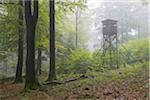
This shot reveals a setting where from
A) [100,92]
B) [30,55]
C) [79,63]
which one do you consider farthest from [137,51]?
[100,92]

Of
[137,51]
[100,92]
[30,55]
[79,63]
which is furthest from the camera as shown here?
[137,51]

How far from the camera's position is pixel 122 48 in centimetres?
2008

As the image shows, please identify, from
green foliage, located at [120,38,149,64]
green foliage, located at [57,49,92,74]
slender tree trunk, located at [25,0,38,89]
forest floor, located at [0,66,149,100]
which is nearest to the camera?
forest floor, located at [0,66,149,100]

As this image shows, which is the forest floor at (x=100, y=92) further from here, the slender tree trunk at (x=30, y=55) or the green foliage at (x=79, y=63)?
the green foliage at (x=79, y=63)

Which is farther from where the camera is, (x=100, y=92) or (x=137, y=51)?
(x=137, y=51)

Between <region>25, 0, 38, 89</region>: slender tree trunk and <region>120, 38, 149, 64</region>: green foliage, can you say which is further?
<region>120, 38, 149, 64</region>: green foliage

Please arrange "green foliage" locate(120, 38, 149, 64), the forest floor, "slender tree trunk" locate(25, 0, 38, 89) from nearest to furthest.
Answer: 1. the forest floor
2. "slender tree trunk" locate(25, 0, 38, 89)
3. "green foliage" locate(120, 38, 149, 64)

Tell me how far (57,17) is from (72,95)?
411 inches

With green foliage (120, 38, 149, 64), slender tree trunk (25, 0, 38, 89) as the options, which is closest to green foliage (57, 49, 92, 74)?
green foliage (120, 38, 149, 64)

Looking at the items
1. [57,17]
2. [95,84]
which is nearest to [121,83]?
[95,84]

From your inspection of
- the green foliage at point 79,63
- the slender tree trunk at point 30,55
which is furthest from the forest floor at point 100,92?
the green foliage at point 79,63

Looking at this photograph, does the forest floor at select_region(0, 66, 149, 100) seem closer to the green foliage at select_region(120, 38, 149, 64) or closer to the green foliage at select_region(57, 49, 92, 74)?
the green foliage at select_region(57, 49, 92, 74)

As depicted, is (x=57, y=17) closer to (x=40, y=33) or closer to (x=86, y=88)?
→ (x=40, y=33)

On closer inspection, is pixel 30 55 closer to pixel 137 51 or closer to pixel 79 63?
pixel 79 63
